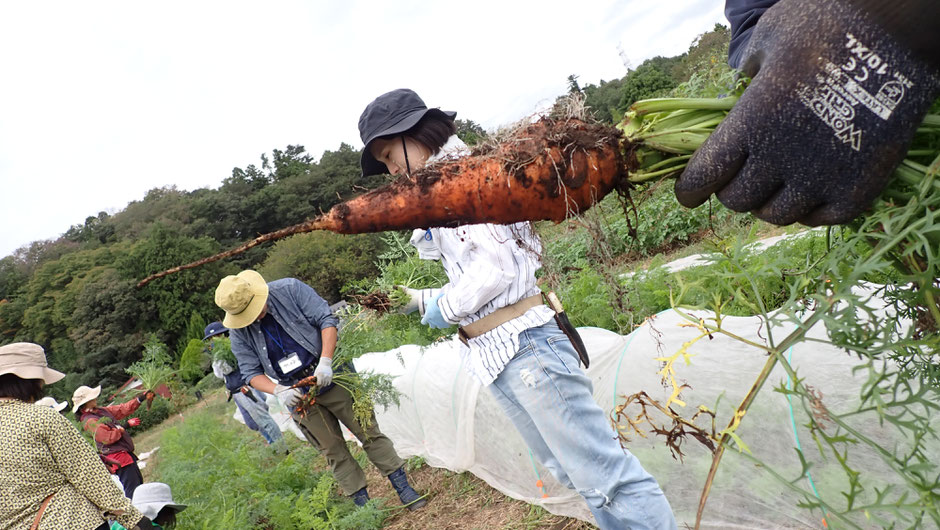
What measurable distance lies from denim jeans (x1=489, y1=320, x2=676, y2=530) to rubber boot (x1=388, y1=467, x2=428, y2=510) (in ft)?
7.83

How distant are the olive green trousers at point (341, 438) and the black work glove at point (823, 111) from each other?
140 inches

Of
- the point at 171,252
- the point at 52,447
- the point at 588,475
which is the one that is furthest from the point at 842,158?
the point at 171,252

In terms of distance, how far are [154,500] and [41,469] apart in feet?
4.42

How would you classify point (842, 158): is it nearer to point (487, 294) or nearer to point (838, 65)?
point (838, 65)

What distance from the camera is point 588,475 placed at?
1967 mm

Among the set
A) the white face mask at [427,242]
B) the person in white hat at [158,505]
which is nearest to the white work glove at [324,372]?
the person in white hat at [158,505]

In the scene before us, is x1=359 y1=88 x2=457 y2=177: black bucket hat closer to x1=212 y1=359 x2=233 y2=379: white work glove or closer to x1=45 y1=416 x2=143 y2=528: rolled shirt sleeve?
x1=45 y1=416 x2=143 y2=528: rolled shirt sleeve

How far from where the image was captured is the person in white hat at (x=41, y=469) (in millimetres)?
2664

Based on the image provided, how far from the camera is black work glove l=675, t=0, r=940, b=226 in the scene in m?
0.96

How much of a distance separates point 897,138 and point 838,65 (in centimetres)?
19

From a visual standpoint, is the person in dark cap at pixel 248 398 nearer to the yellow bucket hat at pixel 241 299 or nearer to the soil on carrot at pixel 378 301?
A: the yellow bucket hat at pixel 241 299

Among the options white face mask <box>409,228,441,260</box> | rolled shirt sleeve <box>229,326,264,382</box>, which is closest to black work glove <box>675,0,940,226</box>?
white face mask <box>409,228,441,260</box>

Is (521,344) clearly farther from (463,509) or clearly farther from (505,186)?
(463,509)

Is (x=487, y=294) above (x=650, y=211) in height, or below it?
above
